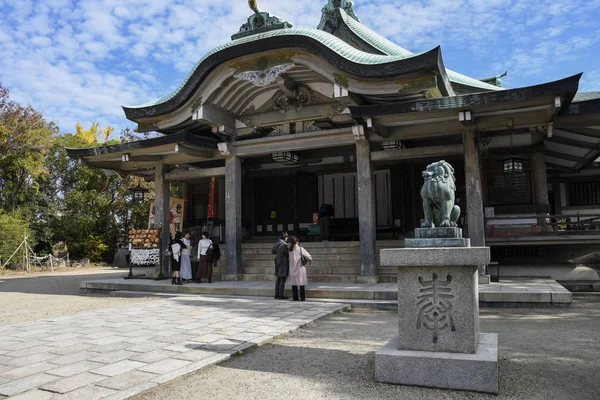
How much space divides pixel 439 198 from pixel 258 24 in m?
9.27

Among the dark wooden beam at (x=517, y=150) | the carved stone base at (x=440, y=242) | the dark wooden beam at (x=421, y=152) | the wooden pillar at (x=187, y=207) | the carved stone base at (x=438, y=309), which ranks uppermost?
the dark wooden beam at (x=517, y=150)

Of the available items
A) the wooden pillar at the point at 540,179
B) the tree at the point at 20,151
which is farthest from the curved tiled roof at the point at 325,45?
the tree at the point at 20,151

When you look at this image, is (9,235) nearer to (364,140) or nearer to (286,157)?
(286,157)

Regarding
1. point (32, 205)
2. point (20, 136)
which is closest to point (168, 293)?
point (20, 136)

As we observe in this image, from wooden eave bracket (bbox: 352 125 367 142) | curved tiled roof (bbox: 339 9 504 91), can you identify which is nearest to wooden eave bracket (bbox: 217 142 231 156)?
wooden eave bracket (bbox: 352 125 367 142)

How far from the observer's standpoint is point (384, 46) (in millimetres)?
14297

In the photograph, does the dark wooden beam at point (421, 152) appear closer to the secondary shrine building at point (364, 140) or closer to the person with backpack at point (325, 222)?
the secondary shrine building at point (364, 140)

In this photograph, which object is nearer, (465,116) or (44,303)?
(465,116)

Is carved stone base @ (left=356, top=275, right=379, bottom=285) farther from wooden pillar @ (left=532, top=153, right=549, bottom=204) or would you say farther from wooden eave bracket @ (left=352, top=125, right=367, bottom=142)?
wooden pillar @ (left=532, top=153, right=549, bottom=204)

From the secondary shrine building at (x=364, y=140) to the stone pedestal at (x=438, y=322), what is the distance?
19.3 ft

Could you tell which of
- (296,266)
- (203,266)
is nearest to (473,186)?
(296,266)

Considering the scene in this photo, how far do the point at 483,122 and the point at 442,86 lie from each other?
1.26 meters

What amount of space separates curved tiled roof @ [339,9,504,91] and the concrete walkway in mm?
6079

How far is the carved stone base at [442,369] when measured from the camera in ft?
13.1
